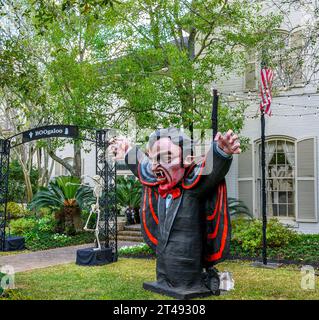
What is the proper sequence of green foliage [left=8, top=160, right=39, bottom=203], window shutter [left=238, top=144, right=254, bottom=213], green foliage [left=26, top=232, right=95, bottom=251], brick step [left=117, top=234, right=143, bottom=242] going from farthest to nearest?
green foliage [left=8, top=160, right=39, bottom=203], brick step [left=117, top=234, right=143, bottom=242], window shutter [left=238, top=144, right=254, bottom=213], green foliage [left=26, top=232, right=95, bottom=251]

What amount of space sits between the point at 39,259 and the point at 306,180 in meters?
7.71

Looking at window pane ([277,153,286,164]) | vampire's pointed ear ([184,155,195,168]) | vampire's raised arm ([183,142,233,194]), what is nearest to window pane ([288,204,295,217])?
window pane ([277,153,286,164])

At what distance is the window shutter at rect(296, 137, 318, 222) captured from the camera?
1346cm

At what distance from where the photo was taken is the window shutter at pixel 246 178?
1451 centimetres

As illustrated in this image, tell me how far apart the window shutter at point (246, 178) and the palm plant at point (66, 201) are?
16.3 feet

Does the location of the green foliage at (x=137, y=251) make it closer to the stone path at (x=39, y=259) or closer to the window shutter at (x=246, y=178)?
the stone path at (x=39, y=259)

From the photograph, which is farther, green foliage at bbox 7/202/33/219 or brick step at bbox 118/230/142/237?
green foliage at bbox 7/202/33/219

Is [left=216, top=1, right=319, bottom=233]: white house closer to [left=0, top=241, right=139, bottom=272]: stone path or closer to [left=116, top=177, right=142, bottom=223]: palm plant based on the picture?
[left=116, top=177, right=142, bottom=223]: palm plant

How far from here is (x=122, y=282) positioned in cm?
827

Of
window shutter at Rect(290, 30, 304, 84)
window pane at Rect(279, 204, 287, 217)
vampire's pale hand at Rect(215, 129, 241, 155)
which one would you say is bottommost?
window pane at Rect(279, 204, 287, 217)

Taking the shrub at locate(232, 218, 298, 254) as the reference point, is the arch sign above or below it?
above

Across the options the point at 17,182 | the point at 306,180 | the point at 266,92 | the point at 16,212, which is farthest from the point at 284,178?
the point at 17,182

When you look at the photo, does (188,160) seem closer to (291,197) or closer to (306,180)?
(306,180)

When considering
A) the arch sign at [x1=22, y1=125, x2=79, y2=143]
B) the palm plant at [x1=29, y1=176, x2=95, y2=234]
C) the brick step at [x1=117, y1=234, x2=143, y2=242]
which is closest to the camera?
the arch sign at [x1=22, y1=125, x2=79, y2=143]
